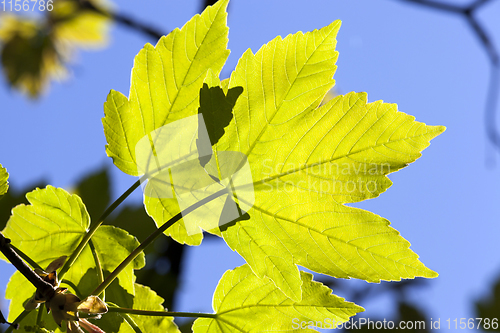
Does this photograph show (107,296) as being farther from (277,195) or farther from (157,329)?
(277,195)

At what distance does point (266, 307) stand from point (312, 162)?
0.78 feet

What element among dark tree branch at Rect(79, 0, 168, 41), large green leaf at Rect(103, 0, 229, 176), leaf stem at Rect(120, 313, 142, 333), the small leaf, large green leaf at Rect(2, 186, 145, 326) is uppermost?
dark tree branch at Rect(79, 0, 168, 41)

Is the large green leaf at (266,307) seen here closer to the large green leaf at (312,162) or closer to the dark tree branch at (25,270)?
the large green leaf at (312,162)

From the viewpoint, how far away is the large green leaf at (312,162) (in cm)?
49

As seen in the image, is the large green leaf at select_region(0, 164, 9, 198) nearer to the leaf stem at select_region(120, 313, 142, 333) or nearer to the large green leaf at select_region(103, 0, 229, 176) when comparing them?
the large green leaf at select_region(103, 0, 229, 176)

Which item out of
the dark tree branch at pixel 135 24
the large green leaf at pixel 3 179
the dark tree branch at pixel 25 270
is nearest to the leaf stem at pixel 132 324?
the dark tree branch at pixel 25 270

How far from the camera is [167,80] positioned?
1.69 feet

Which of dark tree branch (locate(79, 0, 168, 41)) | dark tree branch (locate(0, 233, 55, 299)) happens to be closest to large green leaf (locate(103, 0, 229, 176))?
dark tree branch (locate(0, 233, 55, 299))

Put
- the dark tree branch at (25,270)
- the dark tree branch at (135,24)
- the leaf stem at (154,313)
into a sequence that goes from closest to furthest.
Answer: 1. the dark tree branch at (25,270)
2. the leaf stem at (154,313)
3. the dark tree branch at (135,24)

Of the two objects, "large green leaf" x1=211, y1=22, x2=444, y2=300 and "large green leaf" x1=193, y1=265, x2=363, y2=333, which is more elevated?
"large green leaf" x1=211, y1=22, x2=444, y2=300

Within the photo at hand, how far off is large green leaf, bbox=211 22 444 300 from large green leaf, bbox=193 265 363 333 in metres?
0.06

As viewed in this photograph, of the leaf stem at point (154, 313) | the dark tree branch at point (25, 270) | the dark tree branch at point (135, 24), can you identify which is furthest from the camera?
the dark tree branch at point (135, 24)

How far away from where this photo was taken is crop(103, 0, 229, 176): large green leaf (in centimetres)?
50

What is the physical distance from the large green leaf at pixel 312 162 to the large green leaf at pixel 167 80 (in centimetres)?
6
